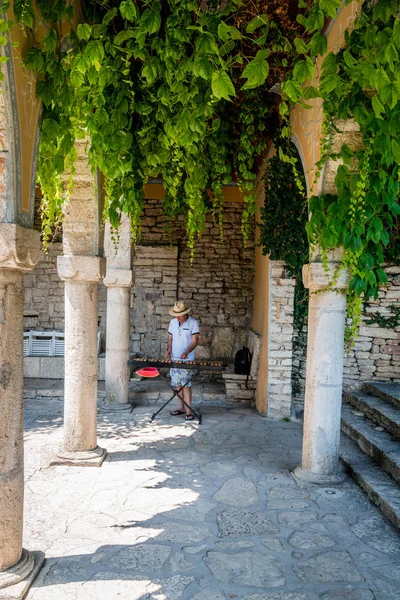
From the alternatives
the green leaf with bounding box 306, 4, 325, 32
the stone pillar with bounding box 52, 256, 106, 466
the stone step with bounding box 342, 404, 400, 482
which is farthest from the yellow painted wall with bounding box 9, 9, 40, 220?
the stone step with bounding box 342, 404, 400, 482

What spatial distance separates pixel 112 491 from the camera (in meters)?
4.30

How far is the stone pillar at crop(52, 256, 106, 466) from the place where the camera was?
Answer: 15.6 ft

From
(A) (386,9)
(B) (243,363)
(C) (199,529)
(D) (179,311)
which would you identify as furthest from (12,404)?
(B) (243,363)

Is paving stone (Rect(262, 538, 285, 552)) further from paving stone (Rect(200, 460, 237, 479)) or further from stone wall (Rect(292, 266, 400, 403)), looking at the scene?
stone wall (Rect(292, 266, 400, 403))

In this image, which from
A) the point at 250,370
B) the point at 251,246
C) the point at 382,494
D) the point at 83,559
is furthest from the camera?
the point at 251,246

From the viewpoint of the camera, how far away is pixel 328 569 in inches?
126

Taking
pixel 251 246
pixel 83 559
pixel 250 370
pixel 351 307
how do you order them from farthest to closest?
pixel 251 246 < pixel 250 370 < pixel 351 307 < pixel 83 559

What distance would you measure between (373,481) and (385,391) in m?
2.49

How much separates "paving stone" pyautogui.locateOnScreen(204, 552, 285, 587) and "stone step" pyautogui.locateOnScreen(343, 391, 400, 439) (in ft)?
8.64

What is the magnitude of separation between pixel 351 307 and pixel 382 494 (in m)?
1.59

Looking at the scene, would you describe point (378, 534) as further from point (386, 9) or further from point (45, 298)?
point (45, 298)

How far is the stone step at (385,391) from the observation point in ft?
20.6

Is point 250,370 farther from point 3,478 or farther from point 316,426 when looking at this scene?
point 3,478

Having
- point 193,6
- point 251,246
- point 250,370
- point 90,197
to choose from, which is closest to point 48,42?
point 193,6
